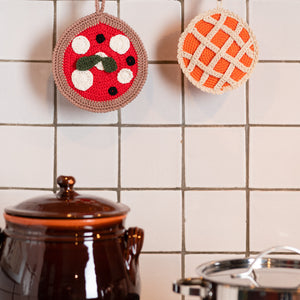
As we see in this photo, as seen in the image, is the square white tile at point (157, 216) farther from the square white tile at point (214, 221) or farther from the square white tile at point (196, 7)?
the square white tile at point (196, 7)

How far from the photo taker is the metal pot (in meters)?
0.68

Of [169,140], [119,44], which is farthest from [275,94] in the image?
[119,44]

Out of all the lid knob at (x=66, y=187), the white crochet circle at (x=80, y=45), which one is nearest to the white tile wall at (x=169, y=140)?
the white crochet circle at (x=80, y=45)

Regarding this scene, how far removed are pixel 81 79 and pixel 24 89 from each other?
0.17 meters

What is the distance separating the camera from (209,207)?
1143 mm

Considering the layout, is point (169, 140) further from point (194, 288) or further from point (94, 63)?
point (194, 288)

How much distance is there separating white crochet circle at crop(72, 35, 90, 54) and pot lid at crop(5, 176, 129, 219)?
32 centimetres

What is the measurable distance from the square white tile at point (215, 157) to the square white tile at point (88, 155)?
179 mm

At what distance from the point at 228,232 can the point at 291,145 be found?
255 millimetres

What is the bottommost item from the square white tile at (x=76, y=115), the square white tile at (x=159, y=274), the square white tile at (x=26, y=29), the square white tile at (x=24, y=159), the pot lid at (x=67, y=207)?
the square white tile at (x=159, y=274)

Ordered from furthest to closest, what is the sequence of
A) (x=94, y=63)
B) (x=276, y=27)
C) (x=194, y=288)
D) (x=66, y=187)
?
(x=276, y=27) → (x=94, y=63) → (x=66, y=187) → (x=194, y=288)

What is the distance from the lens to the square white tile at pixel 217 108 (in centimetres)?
114

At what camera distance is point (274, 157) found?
1147mm

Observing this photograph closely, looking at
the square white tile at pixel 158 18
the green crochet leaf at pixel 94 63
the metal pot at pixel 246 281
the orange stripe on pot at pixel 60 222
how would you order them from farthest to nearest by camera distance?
1. the square white tile at pixel 158 18
2. the green crochet leaf at pixel 94 63
3. the orange stripe on pot at pixel 60 222
4. the metal pot at pixel 246 281
